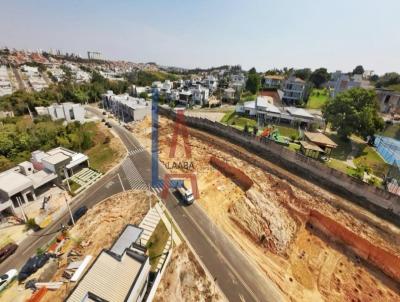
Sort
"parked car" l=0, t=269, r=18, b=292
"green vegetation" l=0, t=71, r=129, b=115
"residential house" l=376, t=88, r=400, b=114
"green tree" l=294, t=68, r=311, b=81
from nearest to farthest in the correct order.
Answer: "parked car" l=0, t=269, r=18, b=292 → "residential house" l=376, t=88, r=400, b=114 → "green vegetation" l=0, t=71, r=129, b=115 → "green tree" l=294, t=68, r=311, b=81

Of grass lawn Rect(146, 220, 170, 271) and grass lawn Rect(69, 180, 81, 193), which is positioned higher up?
grass lawn Rect(146, 220, 170, 271)

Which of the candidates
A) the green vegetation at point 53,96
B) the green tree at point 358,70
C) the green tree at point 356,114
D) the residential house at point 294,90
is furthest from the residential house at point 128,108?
the green tree at point 358,70

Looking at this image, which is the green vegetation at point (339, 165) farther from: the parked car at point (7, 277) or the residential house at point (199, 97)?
the residential house at point (199, 97)

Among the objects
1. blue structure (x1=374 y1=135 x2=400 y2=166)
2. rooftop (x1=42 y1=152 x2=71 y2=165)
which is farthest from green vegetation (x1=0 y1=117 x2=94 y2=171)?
blue structure (x1=374 y1=135 x2=400 y2=166)

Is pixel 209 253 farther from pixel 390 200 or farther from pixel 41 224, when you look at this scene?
pixel 390 200

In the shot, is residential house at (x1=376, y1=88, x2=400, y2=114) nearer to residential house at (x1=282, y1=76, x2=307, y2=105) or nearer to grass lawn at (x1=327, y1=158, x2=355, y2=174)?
residential house at (x1=282, y1=76, x2=307, y2=105)

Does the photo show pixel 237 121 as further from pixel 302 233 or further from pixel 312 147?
pixel 302 233
